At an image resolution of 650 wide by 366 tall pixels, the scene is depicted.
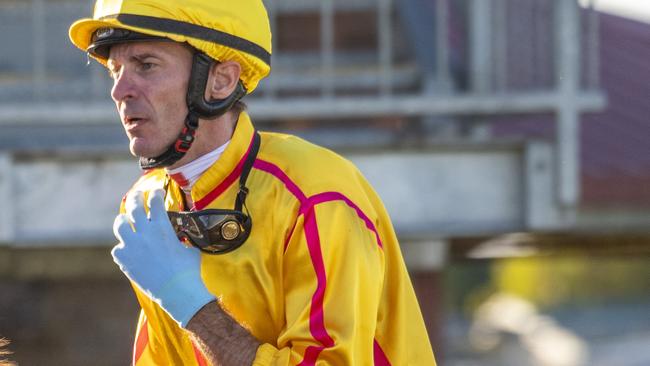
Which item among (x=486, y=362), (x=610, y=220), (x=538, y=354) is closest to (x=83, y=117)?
(x=610, y=220)

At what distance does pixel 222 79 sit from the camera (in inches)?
119

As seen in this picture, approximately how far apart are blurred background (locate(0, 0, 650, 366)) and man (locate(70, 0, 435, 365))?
296cm

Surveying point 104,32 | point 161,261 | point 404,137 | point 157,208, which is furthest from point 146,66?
point 404,137

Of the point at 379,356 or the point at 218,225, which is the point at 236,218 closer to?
the point at 218,225

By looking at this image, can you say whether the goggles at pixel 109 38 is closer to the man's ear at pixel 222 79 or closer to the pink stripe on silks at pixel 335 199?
the man's ear at pixel 222 79

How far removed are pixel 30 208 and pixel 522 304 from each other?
2935cm

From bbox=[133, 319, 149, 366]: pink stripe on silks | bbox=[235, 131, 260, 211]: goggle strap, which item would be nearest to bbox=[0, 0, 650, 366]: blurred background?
bbox=[133, 319, 149, 366]: pink stripe on silks

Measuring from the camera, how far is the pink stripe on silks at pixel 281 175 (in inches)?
112

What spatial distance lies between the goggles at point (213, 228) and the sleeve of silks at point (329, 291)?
15cm

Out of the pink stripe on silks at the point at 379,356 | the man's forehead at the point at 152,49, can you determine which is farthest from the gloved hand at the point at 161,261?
the pink stripe on silks at the point at 379,356

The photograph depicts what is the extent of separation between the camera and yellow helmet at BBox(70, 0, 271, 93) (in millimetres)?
2809

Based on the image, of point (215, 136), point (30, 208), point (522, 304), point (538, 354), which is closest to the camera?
point (215, 136)

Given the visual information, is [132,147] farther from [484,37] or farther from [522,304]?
[522,304]

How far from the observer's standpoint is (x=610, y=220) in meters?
6.12
